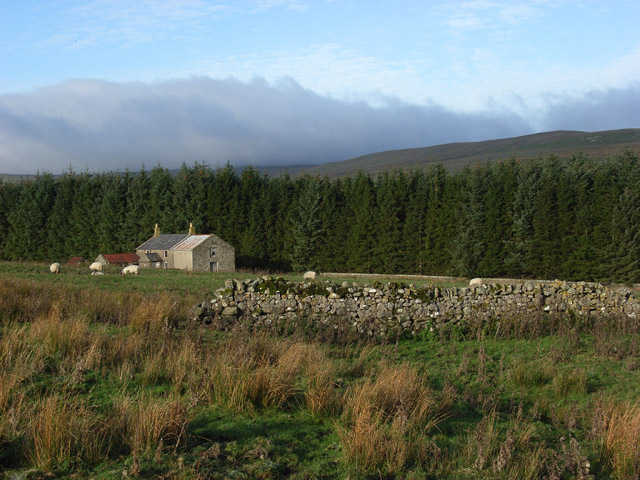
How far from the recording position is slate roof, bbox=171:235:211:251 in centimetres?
3539

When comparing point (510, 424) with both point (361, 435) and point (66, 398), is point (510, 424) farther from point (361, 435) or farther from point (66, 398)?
point (66, 398)

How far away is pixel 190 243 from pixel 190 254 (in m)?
1.30

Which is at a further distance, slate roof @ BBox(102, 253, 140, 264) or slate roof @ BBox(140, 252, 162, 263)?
slate roof @ BBox(140, 252, 162, 263)

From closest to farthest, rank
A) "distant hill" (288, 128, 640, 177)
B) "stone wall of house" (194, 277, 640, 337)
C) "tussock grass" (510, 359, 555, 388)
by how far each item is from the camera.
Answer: "tussock grass" (510, 359, 555, 388) < "stone wall of house" (194, 277, 640, 337) < "distant hill" (288, 128, 640, 177)

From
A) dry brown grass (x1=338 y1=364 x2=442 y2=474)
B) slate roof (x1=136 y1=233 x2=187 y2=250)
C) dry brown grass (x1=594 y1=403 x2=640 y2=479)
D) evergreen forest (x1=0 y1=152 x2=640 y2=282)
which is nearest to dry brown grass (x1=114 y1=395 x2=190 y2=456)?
dry brown grass (x1=338 y1=364 x2=442 y2=474)

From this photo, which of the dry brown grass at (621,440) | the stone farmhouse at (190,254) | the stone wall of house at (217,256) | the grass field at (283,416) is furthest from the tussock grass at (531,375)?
the stone wall of house at (217,256)

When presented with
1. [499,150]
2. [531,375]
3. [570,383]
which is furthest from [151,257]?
[499,150]

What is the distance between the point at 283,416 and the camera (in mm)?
5484

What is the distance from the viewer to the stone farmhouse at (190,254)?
35250 mm

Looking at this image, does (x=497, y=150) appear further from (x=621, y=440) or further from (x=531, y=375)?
(x=621, y=440)

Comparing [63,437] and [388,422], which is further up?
[63,437]

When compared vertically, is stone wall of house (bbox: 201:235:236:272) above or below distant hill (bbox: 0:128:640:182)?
below

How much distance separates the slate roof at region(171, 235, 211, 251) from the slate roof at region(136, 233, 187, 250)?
74cm

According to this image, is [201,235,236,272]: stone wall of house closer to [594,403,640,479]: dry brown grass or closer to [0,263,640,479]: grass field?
[0,263,640,479]: grass field
